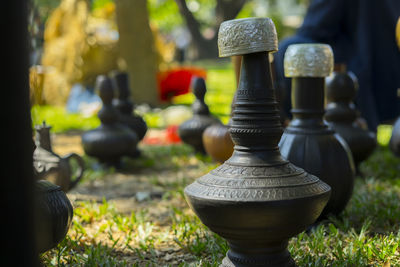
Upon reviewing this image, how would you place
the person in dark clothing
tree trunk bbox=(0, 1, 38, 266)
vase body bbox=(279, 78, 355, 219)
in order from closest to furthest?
tree trunk bbox=(0, 1, 38, 266) < vase body bbox=(279, 78, 355, 219) < the person in dark clothing

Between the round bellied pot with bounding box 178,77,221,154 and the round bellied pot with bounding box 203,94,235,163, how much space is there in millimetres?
485

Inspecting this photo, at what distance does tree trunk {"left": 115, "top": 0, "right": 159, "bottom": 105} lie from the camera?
8672 mm

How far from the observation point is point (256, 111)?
1.66 meters

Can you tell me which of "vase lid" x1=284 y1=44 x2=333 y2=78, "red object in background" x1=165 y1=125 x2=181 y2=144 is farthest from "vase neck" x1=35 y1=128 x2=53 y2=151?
"red object in background" x1=165 y1=125 x2=181 y2=144

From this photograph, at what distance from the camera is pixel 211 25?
32.2 metres

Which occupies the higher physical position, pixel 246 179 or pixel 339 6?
pixel 339 6

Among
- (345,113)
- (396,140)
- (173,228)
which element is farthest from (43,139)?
(396,140)

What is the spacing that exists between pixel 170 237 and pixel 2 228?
1.47m

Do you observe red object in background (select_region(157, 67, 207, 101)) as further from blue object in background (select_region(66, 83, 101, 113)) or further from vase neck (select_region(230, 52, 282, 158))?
vase neck (select_region(230, 52, 282, 158))

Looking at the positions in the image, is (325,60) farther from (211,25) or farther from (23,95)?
(211,25)

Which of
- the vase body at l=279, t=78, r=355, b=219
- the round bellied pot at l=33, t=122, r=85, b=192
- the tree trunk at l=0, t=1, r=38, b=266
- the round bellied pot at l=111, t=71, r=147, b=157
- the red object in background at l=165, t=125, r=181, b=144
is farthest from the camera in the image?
the red object in background at l=165, t=125, r=181, b=144

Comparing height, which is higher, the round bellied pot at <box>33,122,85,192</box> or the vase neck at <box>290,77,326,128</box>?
the vase neck at <box>290,77,326,128</box>

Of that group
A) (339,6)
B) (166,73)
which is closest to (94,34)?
(166,73)

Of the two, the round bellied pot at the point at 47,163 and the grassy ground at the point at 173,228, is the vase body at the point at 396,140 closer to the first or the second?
the grassy ground at the point at 173,228
